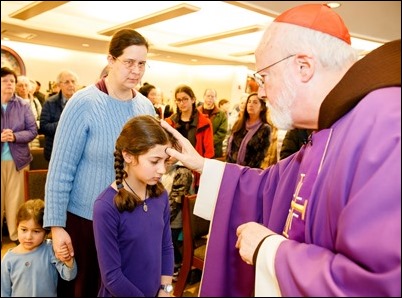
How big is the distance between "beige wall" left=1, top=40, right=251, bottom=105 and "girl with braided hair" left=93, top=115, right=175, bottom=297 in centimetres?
13

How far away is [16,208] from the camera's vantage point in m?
0.68

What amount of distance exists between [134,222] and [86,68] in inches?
17.0

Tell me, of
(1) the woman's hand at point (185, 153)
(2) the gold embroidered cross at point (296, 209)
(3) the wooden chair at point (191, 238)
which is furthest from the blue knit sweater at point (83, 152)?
(2) the gold embroidered cross at point (296, 209)

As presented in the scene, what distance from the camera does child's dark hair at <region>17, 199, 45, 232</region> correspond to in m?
0.67

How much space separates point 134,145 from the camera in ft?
2.37

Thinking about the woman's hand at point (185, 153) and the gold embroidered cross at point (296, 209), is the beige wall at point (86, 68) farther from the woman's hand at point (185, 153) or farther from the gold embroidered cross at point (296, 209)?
the gold embroidered cross at point (296, 209)

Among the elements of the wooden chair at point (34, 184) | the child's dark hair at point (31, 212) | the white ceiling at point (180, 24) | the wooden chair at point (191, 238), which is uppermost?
the white ceiling at point (180, 24)

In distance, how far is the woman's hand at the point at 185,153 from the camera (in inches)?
31.9

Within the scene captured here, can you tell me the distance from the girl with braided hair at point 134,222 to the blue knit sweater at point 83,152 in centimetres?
2

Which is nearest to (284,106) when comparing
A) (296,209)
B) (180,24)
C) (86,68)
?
(296,209)

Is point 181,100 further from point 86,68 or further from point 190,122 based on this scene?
point 86,68

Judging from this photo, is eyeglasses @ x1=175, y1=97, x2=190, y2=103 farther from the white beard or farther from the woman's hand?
the white beard

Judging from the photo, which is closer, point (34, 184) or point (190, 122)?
point (34, 184)

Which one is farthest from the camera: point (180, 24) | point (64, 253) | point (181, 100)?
point (180, 24)
